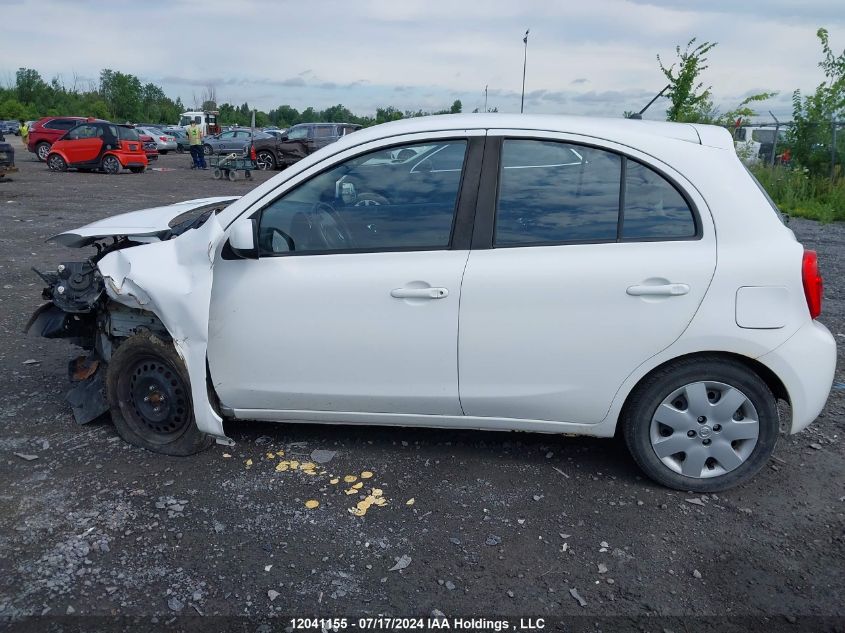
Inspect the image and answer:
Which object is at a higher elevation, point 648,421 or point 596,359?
point 596,359

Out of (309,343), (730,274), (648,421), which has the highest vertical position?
(730,274)

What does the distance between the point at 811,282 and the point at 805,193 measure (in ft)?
46.1

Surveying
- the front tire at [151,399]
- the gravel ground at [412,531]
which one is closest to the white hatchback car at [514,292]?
the front tire at [151,399]

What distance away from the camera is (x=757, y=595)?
2895 millimetres

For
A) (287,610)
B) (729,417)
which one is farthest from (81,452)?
(729,417)

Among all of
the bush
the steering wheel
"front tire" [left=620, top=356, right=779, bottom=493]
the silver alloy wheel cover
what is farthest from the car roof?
the bush

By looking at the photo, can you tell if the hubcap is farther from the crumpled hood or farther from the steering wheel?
the steering wheel

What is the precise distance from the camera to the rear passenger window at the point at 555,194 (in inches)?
137

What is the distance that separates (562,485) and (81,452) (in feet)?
8.69

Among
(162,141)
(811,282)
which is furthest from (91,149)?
(811,282)

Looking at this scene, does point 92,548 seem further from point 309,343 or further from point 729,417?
point 729,417

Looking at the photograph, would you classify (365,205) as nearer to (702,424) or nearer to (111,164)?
(702,424)

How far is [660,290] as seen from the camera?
3328mm

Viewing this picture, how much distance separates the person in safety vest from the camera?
88.8 feet
